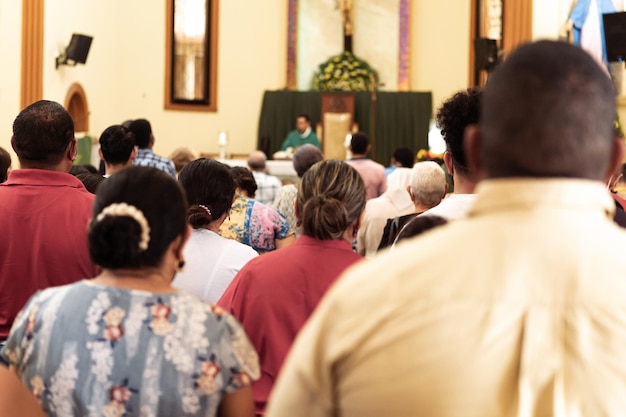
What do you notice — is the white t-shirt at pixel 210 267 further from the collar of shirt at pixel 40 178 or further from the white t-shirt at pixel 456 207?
the white t-shirt at pixel 456 207

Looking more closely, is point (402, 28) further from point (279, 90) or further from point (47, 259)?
point (47, 259)

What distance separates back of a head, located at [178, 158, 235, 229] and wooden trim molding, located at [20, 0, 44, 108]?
820cm

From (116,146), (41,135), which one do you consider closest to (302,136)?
(116,146)

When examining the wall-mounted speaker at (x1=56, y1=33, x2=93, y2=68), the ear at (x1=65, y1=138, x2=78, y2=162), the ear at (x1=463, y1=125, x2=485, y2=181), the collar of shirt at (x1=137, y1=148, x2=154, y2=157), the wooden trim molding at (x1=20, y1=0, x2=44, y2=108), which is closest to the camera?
the ear at (x1=463, y1=125, x2=485, y2=181)

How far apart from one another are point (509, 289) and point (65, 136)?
2273mm

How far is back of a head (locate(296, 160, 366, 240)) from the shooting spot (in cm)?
273

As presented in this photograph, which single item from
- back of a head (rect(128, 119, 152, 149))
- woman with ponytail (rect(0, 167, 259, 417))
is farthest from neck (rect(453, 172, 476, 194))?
back of a head (rect(128, 119, 152, 149))

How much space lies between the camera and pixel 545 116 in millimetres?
1304

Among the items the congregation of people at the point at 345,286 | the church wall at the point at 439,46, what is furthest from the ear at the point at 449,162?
the church wall at the point at 439,46

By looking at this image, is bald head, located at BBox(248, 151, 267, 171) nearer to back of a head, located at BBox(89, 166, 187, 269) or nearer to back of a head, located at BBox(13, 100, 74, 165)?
back of a head, located at BBox(13, 100, 74, 165)

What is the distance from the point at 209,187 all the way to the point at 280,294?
1.03 metres

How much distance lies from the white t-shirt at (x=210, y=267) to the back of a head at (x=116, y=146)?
65.6 inches

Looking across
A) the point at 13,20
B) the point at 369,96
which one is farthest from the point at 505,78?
the point at 369,96

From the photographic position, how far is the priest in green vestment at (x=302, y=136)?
1446 cm
